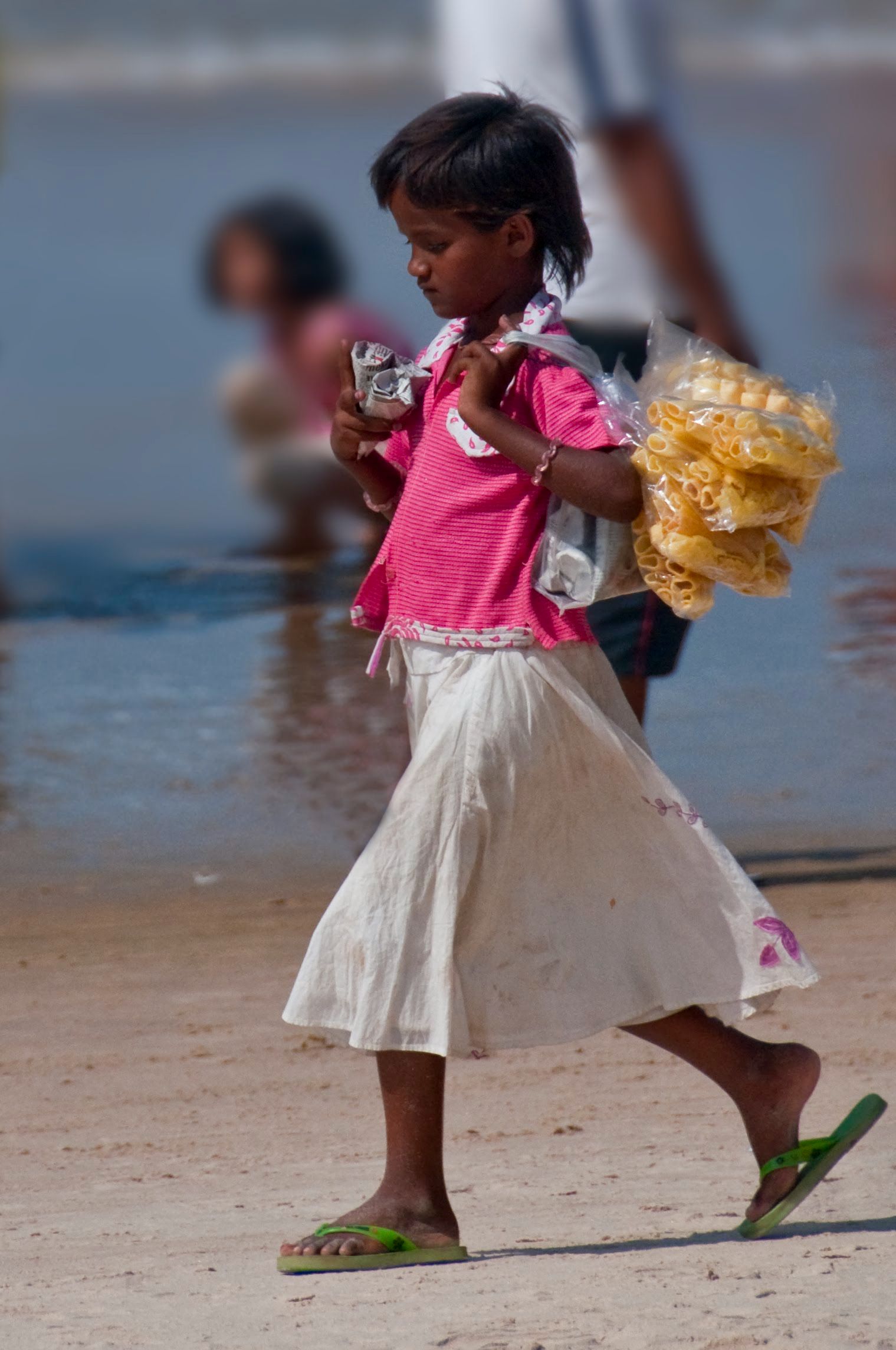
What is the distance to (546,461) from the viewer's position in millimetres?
2504

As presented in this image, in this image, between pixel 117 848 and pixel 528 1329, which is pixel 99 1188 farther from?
pixel 117 848

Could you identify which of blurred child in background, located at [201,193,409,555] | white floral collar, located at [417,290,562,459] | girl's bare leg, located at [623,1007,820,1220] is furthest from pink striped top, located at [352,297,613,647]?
blurred child in background, located at [201,193,409,555]

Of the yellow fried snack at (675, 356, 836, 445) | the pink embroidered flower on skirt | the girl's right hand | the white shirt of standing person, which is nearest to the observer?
the yellow fried snack at (675, 356, 836, 445)

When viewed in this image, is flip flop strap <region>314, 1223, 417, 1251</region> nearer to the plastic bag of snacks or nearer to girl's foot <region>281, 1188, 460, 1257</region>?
girl's foot <region>281, 1188, 460, 1257</region>

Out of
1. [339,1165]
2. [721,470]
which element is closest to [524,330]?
[721,470]

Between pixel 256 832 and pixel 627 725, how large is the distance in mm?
2488

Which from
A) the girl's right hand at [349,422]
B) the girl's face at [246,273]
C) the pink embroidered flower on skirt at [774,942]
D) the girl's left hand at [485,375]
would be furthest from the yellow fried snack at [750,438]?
the girl's face at [246,273]

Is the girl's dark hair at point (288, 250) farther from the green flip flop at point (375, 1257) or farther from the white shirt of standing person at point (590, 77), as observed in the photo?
the green flip flop at point (375, 1257)

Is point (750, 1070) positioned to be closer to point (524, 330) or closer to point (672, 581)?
point (672, 581)

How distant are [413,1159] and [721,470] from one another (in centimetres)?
99

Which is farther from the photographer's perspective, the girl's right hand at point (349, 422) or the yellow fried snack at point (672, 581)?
the girl's right hand at point (349, 422)

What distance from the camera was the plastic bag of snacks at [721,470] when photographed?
246 centimetres

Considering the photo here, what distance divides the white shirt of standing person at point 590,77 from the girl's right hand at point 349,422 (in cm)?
83

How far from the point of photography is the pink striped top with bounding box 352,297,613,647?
2.60 m
